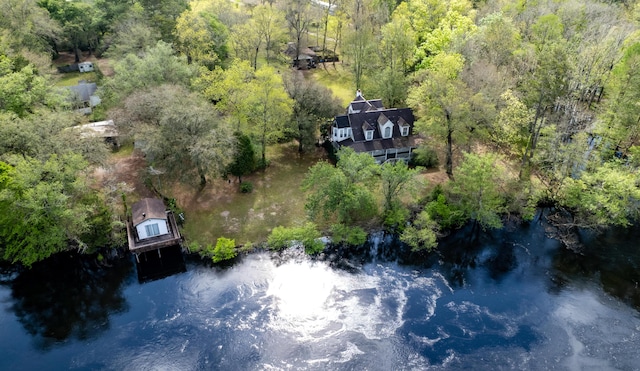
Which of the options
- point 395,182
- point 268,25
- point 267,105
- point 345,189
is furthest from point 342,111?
point 268,25

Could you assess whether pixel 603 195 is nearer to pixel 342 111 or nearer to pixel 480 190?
pixel 480 190

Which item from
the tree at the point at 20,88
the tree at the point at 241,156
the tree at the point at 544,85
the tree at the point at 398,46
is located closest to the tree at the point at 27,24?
the tree at the point at 20,88

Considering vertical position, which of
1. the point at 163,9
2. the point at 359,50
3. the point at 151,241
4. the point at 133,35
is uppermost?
the point at 163,9

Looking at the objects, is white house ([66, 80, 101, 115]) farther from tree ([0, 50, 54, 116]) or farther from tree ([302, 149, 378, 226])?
tree ([302, 149, 378, 226])

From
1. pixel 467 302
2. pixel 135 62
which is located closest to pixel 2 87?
pixel 135 62

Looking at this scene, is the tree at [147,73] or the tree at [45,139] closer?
the tree at [45,139]

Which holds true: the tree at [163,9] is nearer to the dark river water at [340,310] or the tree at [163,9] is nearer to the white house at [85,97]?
the white house at [85,97]

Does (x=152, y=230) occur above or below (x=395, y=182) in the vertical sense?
below
